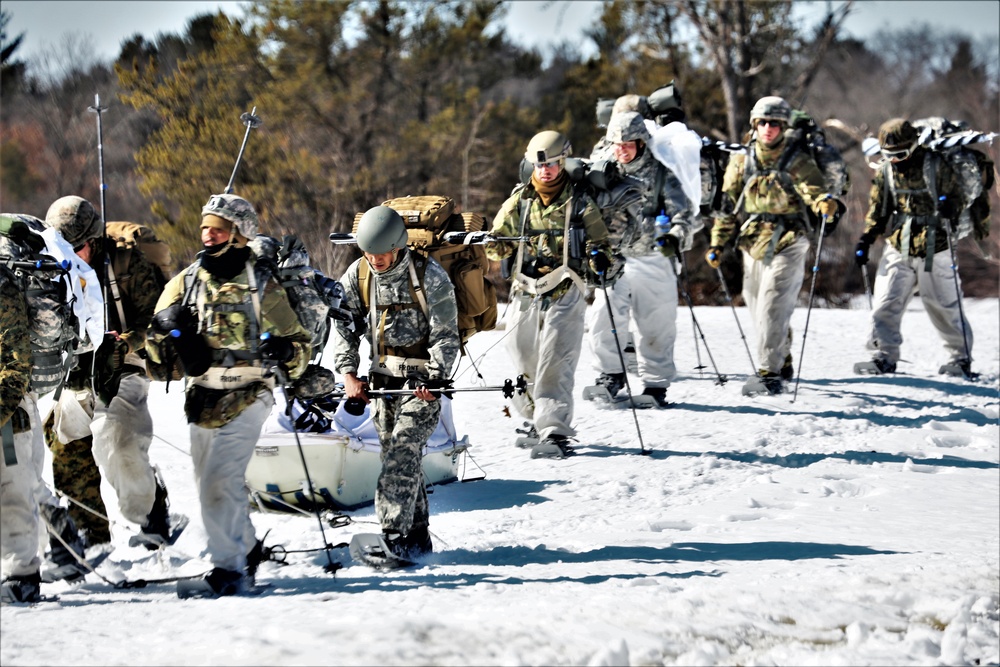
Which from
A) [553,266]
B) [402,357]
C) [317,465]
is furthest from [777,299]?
[402,357]

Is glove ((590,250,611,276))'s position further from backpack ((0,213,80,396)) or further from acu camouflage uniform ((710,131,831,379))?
backpack ((0,213,80,396))

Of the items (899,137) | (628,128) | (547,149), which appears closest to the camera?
(547,149)

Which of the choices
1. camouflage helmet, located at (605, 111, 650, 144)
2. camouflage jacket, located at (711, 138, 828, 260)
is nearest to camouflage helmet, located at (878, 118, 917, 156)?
camouflage jacket, located at (711, 138, 828, 260)

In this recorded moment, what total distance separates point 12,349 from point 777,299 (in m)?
6.74

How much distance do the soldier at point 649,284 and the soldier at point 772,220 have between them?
476mm

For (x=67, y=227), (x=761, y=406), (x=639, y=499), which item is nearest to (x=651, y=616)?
(x=639, y=499)

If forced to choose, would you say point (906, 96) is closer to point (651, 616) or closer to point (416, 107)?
point (416, 107)

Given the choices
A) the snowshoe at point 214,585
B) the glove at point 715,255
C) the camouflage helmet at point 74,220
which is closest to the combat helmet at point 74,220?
the camouflage helmet at point 74,220

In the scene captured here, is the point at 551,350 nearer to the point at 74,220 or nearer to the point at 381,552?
the point at 381,552

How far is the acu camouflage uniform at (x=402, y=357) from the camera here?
6.12 m

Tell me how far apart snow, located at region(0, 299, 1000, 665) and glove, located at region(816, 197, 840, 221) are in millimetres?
1617

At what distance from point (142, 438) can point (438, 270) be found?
200 cm

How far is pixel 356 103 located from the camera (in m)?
25.7

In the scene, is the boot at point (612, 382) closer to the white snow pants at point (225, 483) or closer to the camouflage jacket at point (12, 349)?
the white snow pants at point (225, 483)
